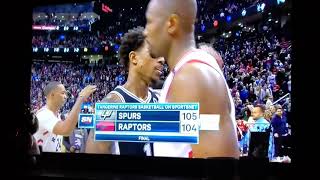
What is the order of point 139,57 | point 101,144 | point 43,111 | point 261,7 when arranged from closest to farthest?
point 261,7, point 139,57, point 101,144, point 43,111

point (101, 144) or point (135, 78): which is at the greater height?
point (135, 78)

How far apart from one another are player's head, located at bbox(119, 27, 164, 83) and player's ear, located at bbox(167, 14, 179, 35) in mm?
287

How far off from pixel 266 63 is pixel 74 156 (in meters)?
2.01

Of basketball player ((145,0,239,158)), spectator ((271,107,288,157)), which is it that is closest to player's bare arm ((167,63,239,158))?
basketball player ((145,0,239,158))

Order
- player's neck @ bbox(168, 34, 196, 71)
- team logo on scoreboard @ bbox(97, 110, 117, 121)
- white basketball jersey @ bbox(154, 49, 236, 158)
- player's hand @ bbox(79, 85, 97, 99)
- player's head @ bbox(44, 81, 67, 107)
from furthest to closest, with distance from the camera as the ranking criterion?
player's head @ bbox(44, 81, 67, 107) < player's hand @ bbox(79, 85, 97, 99) < team logo on scoreboard @ bbox(97, 110, 117, 121) < player's neck @ bbox(168, 34, 196, 71) < white basketball jersey @ bbox(154, 49, 236, 158)

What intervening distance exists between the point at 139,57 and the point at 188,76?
65cm

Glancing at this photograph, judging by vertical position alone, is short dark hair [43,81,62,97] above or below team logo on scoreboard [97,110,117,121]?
above

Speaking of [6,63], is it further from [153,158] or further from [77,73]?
[153,158]

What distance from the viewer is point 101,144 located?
4383 mm

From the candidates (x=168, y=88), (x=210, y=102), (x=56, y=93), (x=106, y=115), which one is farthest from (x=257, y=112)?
(x=56, y=93)

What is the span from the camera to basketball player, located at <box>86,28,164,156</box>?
4.20 m

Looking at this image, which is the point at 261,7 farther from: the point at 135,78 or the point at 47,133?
the point at 47,133
